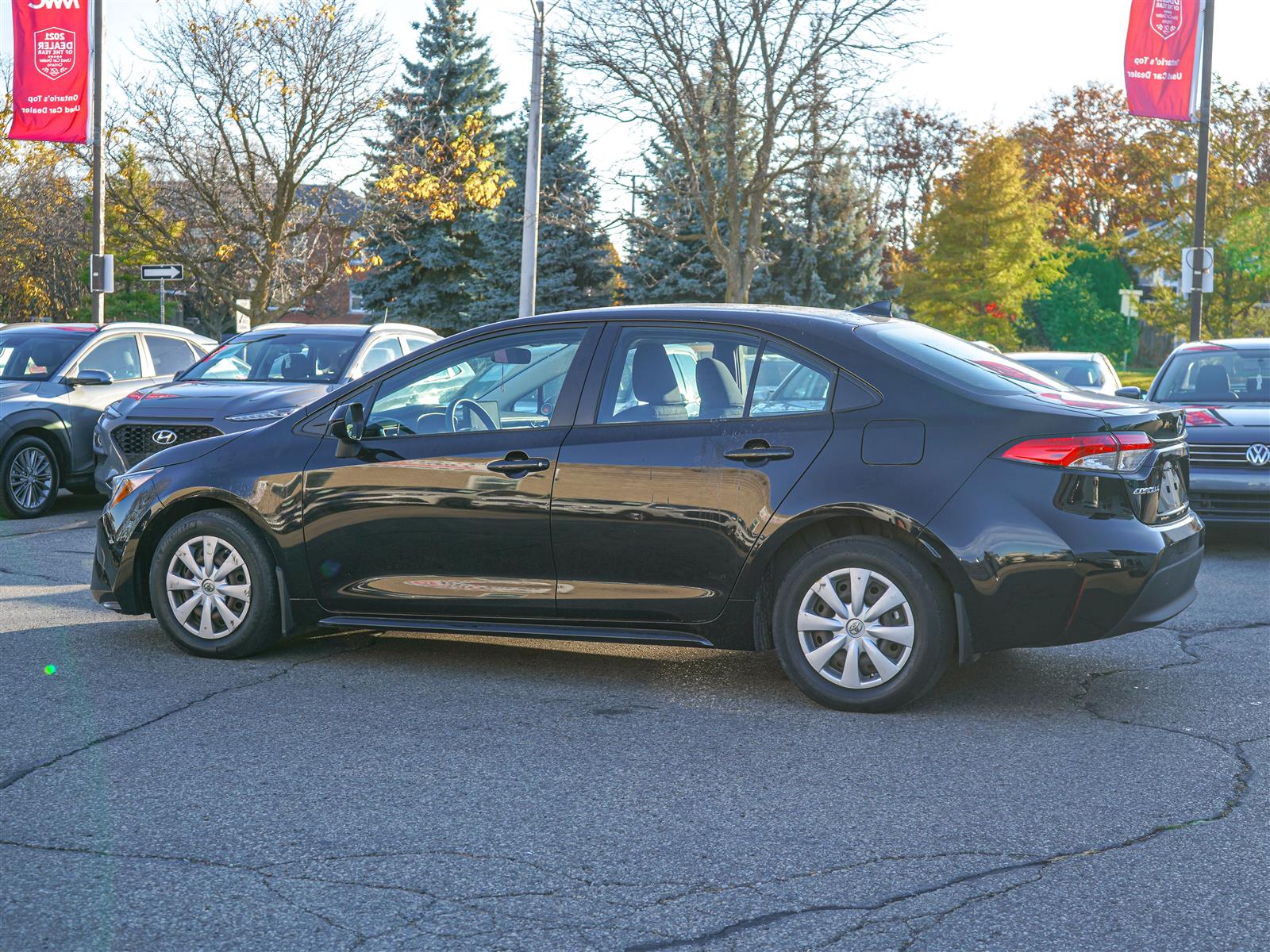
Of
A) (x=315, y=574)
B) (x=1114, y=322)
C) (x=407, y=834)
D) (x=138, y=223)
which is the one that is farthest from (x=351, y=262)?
(x=1114, y=322)

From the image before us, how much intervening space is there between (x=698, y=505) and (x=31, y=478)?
351 inches

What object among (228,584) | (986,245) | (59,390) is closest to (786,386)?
(228,584)

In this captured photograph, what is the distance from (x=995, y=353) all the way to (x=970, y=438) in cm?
119

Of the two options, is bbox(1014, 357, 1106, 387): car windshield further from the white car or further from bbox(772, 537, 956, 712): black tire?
bbox(772, 537, 956, 712): black tire

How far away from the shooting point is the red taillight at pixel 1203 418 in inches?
425

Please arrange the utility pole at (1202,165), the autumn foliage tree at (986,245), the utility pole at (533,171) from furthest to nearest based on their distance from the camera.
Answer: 1. the autumn foliage tree at (986,245)
2. the utility pole at (1202,165)
3. the utility pole at (533,171)

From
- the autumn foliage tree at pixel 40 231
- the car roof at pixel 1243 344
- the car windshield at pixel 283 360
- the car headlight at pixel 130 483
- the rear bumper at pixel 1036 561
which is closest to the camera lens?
the rear bumper at pixel 1036 561

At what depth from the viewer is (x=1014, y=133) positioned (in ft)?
216

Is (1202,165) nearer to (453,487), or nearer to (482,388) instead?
(482,388)

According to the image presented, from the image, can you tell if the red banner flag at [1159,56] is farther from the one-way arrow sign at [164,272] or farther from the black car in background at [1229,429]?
the one-way arrow sign at [164,272]

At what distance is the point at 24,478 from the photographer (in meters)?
12.5

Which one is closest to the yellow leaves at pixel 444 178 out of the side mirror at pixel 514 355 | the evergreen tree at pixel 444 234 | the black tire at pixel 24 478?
the evergreen tree at pixel 444 234

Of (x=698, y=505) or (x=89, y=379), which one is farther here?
(x=89, y=379)

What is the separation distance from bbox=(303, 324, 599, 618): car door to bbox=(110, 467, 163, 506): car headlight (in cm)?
91
